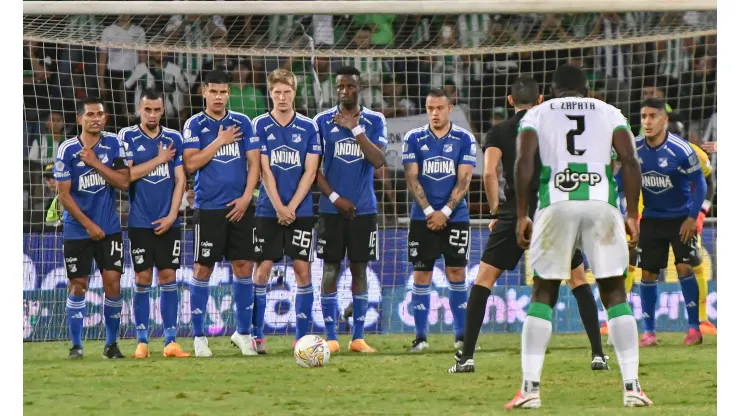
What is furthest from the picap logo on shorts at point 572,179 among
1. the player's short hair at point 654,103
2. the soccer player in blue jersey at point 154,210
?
the player's short hair at point 654,103

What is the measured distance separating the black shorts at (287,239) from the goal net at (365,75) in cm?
246

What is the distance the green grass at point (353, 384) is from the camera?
700 cm

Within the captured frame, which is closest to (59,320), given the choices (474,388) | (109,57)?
(109,57)

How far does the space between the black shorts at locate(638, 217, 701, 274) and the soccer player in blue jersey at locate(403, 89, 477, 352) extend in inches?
71.4

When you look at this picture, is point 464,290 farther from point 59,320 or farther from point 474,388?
point 59,320

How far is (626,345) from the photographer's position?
6.72m

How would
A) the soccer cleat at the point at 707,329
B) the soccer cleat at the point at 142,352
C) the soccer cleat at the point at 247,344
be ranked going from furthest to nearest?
the soccer cleat at the point at 707,329
the soccer cleat at the point at 247,344
the soccer cleat at the point at 142,352

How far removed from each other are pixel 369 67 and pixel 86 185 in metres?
A: 5.09

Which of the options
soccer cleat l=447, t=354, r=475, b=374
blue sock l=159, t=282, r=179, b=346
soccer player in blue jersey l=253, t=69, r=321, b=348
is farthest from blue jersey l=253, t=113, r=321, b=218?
soccer cleat l=447, t=354, r=475, b=374

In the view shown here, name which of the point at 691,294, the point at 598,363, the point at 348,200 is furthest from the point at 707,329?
the point at 348,200

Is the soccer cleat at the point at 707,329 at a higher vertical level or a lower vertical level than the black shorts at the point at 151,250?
lower

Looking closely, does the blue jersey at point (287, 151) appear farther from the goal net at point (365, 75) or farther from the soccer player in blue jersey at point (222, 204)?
the goal net at point (365, 75)

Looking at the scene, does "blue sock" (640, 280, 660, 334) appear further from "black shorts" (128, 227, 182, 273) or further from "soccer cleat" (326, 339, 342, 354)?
"black shorts" (128, 227, 182, 273)

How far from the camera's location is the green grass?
23.0 feet
